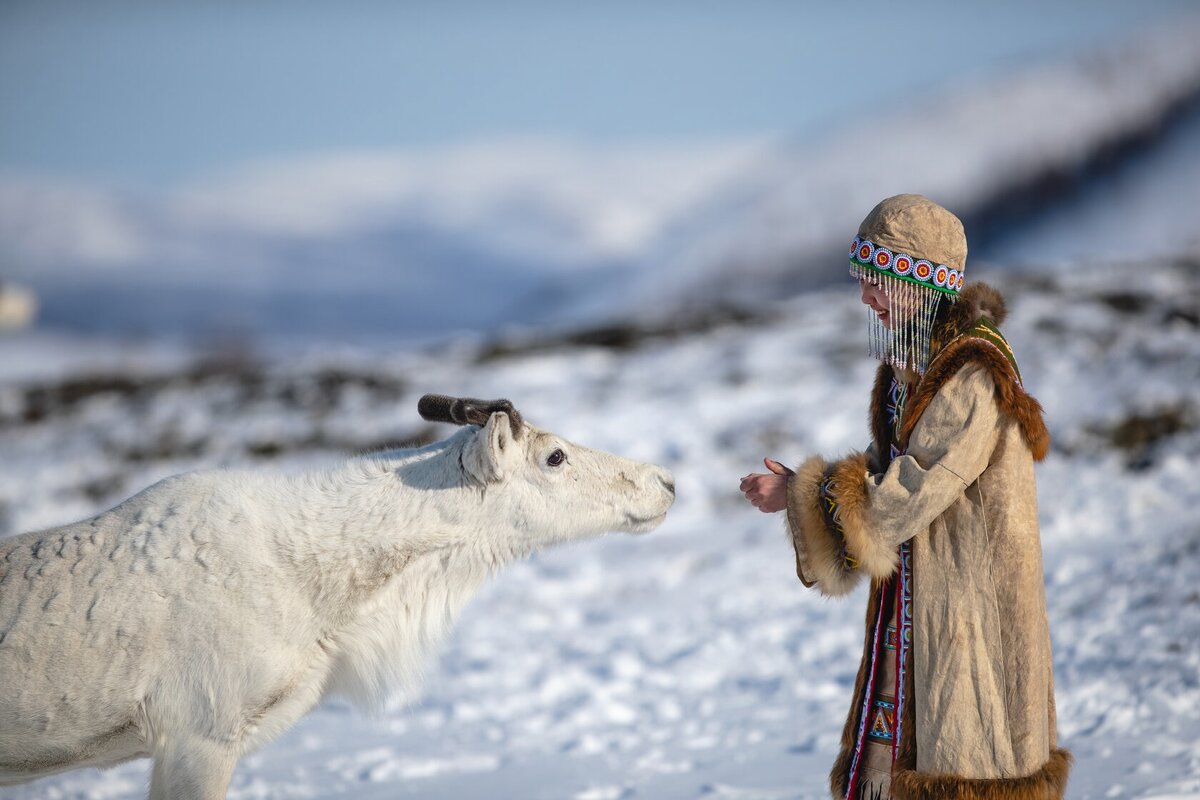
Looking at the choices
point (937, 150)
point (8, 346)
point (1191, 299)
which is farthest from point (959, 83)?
point (8, 346)

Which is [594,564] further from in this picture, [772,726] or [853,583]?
[853,583]

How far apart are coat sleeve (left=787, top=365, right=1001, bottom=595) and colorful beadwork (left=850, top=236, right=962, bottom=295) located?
0.85 feet

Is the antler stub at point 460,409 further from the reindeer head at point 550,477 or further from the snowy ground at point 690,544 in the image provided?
the snowy ground at point 690,544

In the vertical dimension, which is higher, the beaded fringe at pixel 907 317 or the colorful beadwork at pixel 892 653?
the beaded fringe at pixel 907 317

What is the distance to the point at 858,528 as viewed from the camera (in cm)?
284

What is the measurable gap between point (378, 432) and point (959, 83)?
48.0 ft

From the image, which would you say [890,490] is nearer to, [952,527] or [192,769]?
[952,527]

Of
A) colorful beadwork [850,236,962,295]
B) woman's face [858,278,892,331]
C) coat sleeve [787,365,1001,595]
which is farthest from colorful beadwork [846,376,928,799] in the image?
colorful beadwork [850,236,962,295]

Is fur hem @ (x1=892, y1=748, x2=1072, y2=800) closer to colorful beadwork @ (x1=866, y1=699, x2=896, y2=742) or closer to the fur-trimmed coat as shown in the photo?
the fur-trimmed coat

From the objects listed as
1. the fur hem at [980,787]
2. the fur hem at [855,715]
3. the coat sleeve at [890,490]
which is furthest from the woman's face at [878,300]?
the fur hem at [980,787]

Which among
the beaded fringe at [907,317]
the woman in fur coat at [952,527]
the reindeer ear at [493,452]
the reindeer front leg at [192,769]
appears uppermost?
the beaded fringe at [907,317]

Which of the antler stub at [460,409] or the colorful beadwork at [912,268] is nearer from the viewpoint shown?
the colorful beadwork at [912,268]

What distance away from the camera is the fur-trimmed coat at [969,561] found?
2754 millimetres

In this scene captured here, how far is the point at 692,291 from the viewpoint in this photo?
17.9m
